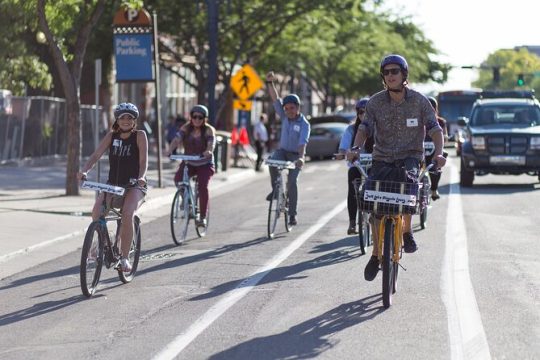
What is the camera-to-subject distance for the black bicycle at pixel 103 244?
10820 mm

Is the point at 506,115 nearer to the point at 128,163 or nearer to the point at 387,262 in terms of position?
the point at 128,163

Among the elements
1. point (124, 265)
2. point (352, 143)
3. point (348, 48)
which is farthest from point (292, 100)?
point (348, 48)

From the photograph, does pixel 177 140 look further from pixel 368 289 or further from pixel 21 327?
pixel 21 327

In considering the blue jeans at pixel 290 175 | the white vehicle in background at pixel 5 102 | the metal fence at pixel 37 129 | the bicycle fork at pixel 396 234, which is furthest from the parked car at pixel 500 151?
the bicycle fork at pixel 396 234

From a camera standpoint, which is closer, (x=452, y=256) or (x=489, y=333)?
(x=489, y=333)

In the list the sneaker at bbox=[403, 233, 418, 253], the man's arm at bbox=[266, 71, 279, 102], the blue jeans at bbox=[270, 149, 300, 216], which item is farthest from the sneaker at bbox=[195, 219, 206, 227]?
the sneaker at bbox=[403, 233, 418, 253]

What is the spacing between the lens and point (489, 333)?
8.66 metres

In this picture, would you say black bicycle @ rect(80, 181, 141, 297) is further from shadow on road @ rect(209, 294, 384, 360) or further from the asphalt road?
shadow on road @ rect(209, 294, 384, 360)

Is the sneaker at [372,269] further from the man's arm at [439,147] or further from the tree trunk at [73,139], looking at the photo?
the tree trunk at [73,139]

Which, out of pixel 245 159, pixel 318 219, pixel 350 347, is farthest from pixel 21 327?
pixel 245 159

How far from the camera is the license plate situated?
86.8 ft

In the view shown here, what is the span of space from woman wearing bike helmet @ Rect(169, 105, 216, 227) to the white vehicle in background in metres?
16.6

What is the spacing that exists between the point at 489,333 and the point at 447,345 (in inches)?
21.0

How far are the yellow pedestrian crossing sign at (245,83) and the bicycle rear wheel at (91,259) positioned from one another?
24366 mm
